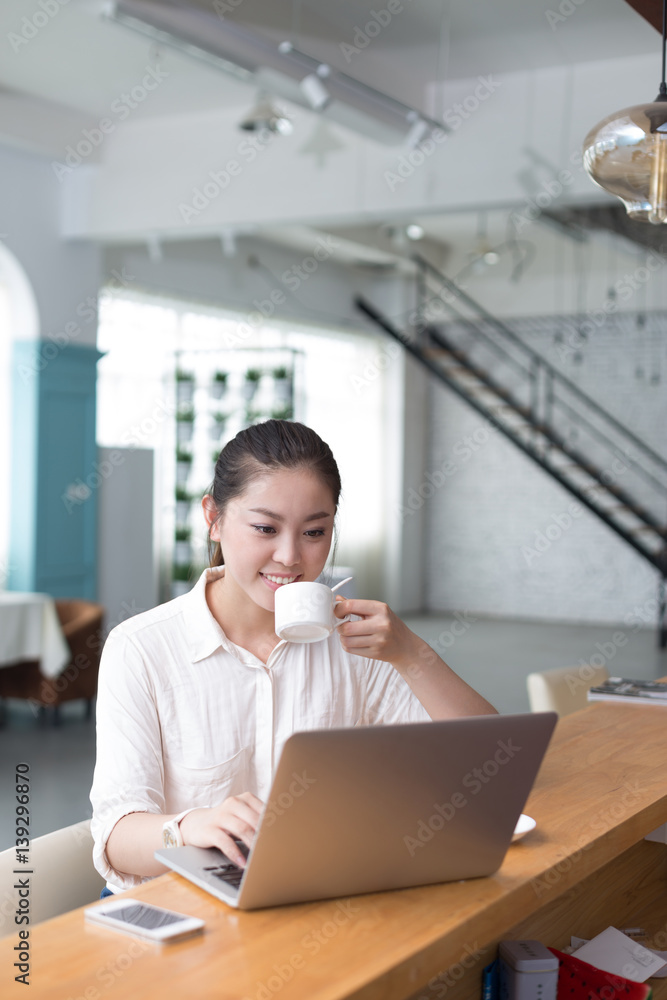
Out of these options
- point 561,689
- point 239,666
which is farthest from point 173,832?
point 561,689

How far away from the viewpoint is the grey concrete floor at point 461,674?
4762 millimetres

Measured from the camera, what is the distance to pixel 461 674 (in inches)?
312

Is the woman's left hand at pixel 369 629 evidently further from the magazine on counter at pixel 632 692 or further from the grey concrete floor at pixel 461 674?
the grey concrete floor at pixel 461 674

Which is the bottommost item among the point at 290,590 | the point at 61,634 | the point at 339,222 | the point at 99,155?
the point at 61,634

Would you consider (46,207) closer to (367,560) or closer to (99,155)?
(99,155)

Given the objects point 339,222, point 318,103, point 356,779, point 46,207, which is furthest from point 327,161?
point 356,779

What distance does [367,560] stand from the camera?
11.5 metres

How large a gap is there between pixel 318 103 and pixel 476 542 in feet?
24.8

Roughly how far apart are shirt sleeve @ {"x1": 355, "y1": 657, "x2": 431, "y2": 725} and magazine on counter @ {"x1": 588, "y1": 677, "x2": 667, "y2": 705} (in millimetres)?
998

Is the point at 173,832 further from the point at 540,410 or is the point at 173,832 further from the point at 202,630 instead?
the point at 540,410

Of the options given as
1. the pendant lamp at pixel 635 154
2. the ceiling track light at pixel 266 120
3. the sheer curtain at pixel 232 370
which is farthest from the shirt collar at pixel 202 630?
A: the sheer curtain at pixel 232 370

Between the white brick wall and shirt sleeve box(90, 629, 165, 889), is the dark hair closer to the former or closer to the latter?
shirt sleeve box(90, 629, 165, 889)

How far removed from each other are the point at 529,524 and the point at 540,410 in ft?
4.16

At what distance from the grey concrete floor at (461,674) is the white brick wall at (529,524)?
35 centimetres
